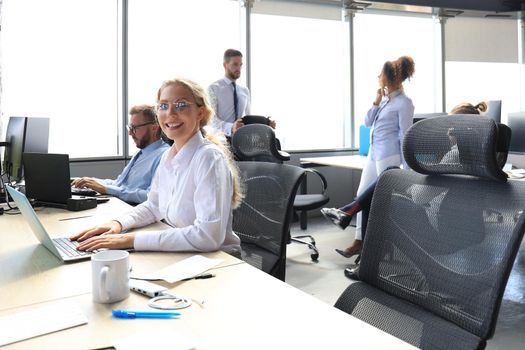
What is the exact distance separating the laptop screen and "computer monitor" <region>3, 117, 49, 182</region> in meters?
0.10

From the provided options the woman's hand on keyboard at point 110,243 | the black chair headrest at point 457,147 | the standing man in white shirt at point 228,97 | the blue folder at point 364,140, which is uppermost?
the standing man in white shirt at point 228,97

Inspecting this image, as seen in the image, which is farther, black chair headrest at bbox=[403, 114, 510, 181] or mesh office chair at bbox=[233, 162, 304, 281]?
mesh office chair at bbox=[233, 162, 304, 281]

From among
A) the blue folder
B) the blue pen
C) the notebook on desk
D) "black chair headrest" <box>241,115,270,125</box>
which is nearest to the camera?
the blue pen

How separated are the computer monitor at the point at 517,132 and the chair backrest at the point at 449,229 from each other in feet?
8.23

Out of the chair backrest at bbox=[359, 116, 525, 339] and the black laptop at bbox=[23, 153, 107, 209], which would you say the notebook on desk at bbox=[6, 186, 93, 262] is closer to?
the black laptop at bbox=[23, 153, 107, 209]

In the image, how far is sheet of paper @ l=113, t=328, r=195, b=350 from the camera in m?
0.84

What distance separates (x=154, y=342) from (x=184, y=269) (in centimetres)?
43

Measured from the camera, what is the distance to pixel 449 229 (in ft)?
4.45

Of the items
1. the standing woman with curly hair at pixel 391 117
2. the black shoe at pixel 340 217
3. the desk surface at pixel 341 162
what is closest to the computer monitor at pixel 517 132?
the standing woman with curly hair at pixel 391 117

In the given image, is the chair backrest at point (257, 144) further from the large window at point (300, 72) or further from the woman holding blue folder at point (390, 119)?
the large window at point (300, 72)

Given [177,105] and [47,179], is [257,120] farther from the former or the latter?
[177,105]

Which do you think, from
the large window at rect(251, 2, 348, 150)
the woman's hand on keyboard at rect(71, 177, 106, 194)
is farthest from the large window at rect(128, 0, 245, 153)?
the woman's hand on keyboard at rect(71, 177, 106, 194)

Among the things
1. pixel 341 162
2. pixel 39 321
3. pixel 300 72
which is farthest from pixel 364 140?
pixel 39 321

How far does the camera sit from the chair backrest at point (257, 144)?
2.52 m
